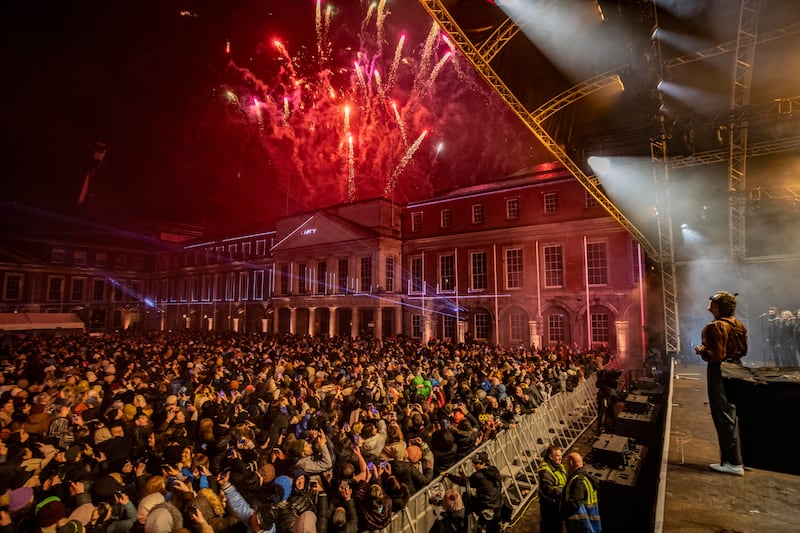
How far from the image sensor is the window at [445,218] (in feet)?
111

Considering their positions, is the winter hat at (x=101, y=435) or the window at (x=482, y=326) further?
the window at (x=482, y=326)

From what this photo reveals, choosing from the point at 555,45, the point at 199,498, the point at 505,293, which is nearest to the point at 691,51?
the point at 555,45

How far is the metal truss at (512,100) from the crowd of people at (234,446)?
7990mm

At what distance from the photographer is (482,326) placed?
30.6 metres

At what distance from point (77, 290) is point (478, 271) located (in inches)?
2134

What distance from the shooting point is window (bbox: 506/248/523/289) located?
1156 inches

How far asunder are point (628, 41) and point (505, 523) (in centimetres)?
1184

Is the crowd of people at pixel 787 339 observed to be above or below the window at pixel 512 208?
below

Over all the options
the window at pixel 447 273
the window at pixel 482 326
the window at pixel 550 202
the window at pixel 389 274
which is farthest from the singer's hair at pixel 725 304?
the window at pixel 389 274

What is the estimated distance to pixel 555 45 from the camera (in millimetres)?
11062

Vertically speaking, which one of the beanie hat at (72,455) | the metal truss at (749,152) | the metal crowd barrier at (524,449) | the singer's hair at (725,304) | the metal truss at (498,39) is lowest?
the metal crowd barrier at (524,449)

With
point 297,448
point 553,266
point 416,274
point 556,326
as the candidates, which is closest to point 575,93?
point 297,448

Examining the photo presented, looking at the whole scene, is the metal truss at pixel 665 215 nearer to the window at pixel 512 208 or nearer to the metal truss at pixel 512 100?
the metal truss at pixel 512 100

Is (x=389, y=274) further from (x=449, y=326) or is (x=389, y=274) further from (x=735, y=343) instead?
(x=735, y=343)
